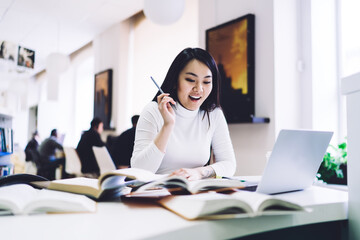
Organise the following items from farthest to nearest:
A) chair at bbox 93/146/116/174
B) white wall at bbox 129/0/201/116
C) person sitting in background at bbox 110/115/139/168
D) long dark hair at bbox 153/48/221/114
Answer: white wall at bbox 129/0/201/116, chair at bbox 93/146/116/174, person sitting in background at bbox 110/115/139/168, long dark hair at bbox 153/48/221/114

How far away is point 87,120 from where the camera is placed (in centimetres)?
712

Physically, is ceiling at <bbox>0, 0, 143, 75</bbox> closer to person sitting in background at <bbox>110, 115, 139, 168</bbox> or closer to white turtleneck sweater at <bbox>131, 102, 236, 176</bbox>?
person sitting in background at <bbox>110, 115, 139, 168</bbox>

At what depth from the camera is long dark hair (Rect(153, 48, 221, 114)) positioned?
1.43 metres

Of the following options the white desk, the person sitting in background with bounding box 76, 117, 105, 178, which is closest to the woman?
the white desk

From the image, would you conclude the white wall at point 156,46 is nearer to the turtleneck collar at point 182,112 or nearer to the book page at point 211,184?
the turtleneck collar at point 182,112

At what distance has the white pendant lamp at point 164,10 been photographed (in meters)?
2.41

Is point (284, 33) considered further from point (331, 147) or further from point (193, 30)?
point (193, 30)

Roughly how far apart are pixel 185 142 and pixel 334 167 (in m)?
1.21

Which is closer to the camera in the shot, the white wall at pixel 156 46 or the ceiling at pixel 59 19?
the white wall at pixel 156 46

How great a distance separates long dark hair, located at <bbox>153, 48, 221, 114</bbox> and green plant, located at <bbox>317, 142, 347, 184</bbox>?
100cm

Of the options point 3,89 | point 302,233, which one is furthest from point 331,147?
point 3,89

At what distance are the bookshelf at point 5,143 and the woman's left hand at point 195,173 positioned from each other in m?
1.79

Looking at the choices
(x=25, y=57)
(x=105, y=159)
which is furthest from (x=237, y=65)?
(x=25, y=57)

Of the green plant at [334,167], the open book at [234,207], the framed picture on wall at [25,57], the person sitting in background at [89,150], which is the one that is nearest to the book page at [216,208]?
the open book at [234,207]
